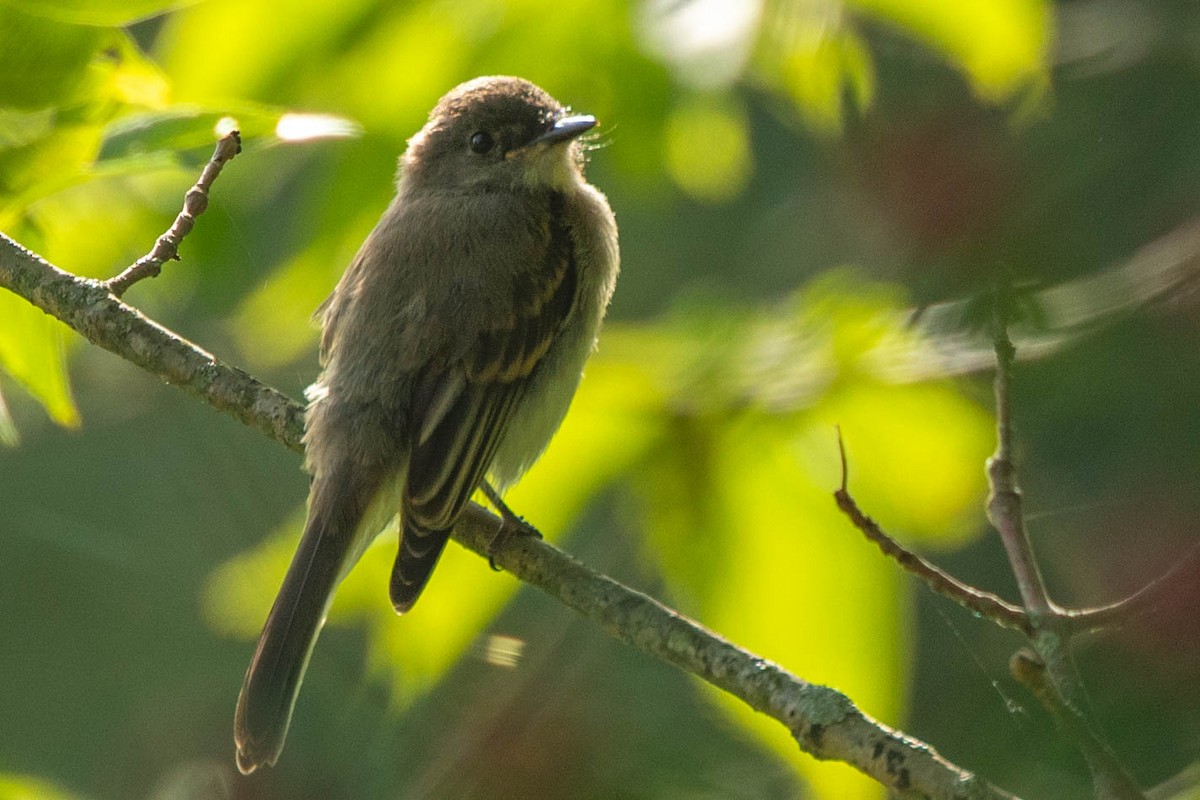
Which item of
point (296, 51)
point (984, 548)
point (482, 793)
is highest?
point (984, 548)

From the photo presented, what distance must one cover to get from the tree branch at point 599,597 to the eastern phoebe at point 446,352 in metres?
0.14

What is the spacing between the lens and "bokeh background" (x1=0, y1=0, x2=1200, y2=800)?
2061 millimetres

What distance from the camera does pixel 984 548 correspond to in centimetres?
396

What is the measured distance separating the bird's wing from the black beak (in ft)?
0.62

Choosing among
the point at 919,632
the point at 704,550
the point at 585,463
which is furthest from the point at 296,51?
the point at 919,632

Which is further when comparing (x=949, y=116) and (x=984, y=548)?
(x=984, y=548)

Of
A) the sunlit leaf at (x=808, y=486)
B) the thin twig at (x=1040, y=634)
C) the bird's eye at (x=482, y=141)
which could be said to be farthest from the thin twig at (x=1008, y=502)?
the bird's eye at (x=482, y=141)

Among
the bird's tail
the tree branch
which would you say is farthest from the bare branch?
the bird's tail

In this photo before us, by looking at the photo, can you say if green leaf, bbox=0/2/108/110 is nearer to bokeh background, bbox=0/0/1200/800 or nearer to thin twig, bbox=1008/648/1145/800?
bokeh background, bbox=0/0/1200/800

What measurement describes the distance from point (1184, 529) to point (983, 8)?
3.01 feet

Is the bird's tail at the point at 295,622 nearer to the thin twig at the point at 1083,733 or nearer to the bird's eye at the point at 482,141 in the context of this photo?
the bird's eye at the point at 482,141

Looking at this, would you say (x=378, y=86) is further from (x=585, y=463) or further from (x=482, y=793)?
(x=482, y=793)

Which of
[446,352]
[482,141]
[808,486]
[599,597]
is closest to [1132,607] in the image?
[808,486]

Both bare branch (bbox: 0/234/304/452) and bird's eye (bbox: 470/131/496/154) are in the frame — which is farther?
bird's eye (bbox: 470/131/496/154)
